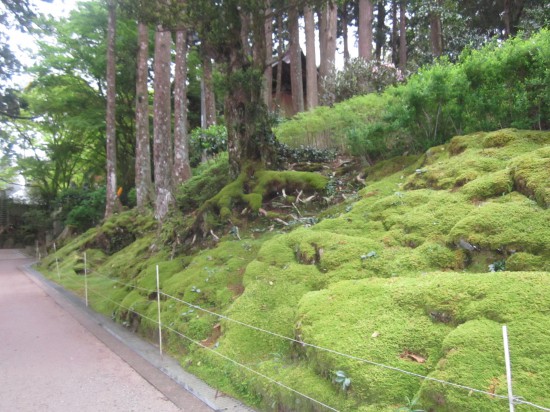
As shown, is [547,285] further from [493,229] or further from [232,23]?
[232,23]

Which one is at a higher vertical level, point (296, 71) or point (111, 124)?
point (296, 71)

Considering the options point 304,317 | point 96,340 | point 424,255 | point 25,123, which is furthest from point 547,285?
point 25,123

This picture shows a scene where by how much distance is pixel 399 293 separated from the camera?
3760 millimetres

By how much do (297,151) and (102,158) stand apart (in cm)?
2496

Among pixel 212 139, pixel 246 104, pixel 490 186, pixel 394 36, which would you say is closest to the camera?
pixel 490 186

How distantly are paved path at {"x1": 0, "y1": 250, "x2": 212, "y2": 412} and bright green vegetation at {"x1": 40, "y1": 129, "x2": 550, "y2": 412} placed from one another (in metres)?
0.57

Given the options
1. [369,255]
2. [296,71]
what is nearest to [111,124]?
[296,71]

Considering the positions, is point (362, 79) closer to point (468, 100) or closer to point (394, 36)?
point (468, 100)

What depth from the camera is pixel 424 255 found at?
4.49 metres

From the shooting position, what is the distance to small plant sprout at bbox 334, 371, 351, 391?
3.25m

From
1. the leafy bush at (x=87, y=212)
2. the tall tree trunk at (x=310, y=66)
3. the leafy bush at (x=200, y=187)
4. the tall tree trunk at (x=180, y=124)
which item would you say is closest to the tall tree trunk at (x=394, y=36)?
the tall tree trunk at (x=310, y=66)

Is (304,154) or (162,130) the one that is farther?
(162,130)

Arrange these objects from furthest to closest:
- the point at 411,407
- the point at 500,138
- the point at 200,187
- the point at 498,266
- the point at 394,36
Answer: the point at 394,36, the point at 200,187, the point at 500,138, the point at 498,266, the point at 411,407

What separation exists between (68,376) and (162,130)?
7976mm
